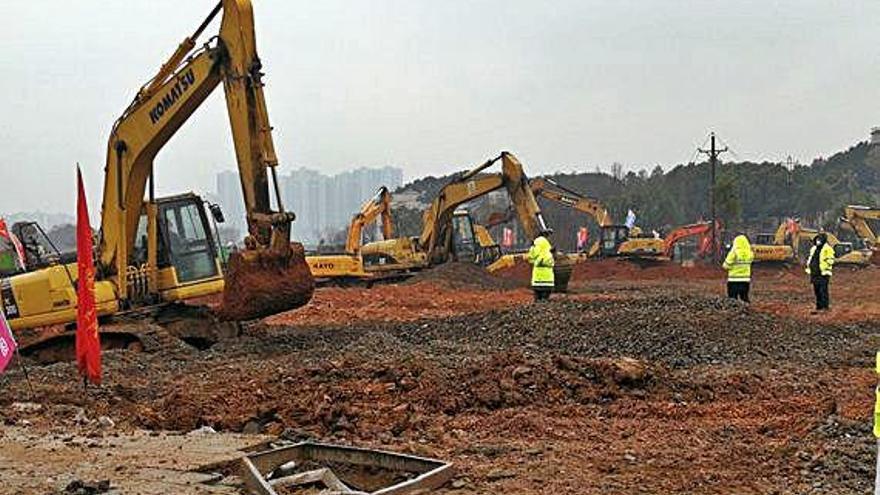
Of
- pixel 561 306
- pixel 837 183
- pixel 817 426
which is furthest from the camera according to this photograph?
pixel 837 183

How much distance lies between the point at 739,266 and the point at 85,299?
1165 centimetres

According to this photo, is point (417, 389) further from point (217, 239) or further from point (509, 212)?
point (509, 212)

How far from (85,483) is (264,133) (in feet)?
25.9

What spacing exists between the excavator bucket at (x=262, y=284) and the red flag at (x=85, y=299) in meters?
2.89

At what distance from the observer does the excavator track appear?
13.8m

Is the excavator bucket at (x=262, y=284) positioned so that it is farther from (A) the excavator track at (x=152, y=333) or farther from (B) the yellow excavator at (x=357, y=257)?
(B) the yellow excavator at (x=357, y=257)

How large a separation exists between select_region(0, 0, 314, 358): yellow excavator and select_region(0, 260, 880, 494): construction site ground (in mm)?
966

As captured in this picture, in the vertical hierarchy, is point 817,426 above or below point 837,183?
below

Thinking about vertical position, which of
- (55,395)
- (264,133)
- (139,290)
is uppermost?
(264,133)

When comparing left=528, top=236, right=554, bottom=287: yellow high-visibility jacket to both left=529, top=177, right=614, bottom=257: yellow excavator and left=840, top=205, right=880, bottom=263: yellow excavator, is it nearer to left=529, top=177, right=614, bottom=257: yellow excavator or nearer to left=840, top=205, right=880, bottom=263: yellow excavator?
left=529, top=177, right=614, bottom=257: yellow excavator

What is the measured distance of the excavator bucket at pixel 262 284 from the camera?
13258 millimetres

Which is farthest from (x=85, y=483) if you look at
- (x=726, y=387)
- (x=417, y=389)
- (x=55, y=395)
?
(x=726, y=387)

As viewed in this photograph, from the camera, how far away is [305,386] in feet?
32.5

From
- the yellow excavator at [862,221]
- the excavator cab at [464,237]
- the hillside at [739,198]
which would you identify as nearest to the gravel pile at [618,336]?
the excavator cab at [464,237]
